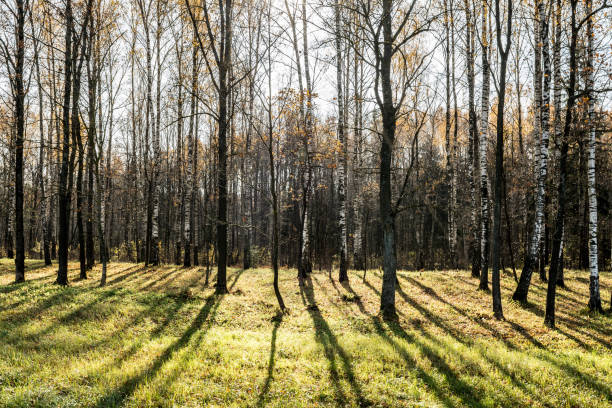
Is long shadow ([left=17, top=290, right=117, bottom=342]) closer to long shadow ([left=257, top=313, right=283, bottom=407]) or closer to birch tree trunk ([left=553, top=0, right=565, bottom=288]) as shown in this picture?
long shadow ([left=257, top=313, right=283, bottom=407])

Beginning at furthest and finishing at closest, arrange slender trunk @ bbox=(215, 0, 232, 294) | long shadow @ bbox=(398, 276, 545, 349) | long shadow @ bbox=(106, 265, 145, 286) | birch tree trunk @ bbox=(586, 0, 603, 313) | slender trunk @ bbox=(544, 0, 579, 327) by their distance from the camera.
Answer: long shadow @ bbox=(106, 265, 145, 286) → slender trunk @ bbox=(215, 0, 232, 294) → birch tree trunk @ bbox=(586, 0, 603, 313) → slender trunk @ bbox=(544, 0, 579, 327) → long shadow @ bbox=(398, 276, 545, 349)

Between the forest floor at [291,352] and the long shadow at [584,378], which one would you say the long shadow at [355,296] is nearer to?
the forest floor at [291,352]

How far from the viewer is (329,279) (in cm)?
1520

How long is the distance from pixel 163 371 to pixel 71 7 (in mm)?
13098

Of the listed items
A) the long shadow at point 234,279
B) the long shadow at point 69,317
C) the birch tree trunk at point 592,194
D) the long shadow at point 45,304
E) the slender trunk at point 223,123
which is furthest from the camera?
the long shadow at point 234,279

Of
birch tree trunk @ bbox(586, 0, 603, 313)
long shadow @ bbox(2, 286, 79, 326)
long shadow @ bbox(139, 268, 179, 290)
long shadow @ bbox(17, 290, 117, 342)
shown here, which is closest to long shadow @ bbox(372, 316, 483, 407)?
birch tree trunk @ bbox(586, 0, 603, 313)

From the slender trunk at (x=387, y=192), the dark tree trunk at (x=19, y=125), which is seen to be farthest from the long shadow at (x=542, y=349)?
the dark tree trunk at (x=19, y=125)

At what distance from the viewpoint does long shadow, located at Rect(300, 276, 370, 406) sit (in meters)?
4.88

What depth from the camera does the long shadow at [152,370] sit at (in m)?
4.49

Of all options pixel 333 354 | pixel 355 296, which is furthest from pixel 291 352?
pixel 355 296

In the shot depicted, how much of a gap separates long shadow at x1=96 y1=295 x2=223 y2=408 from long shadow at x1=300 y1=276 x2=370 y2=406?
2804 millimetres

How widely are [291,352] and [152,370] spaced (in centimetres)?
246

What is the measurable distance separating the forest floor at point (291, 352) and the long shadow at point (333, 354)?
24 millimetres

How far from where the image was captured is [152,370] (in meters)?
5.38
